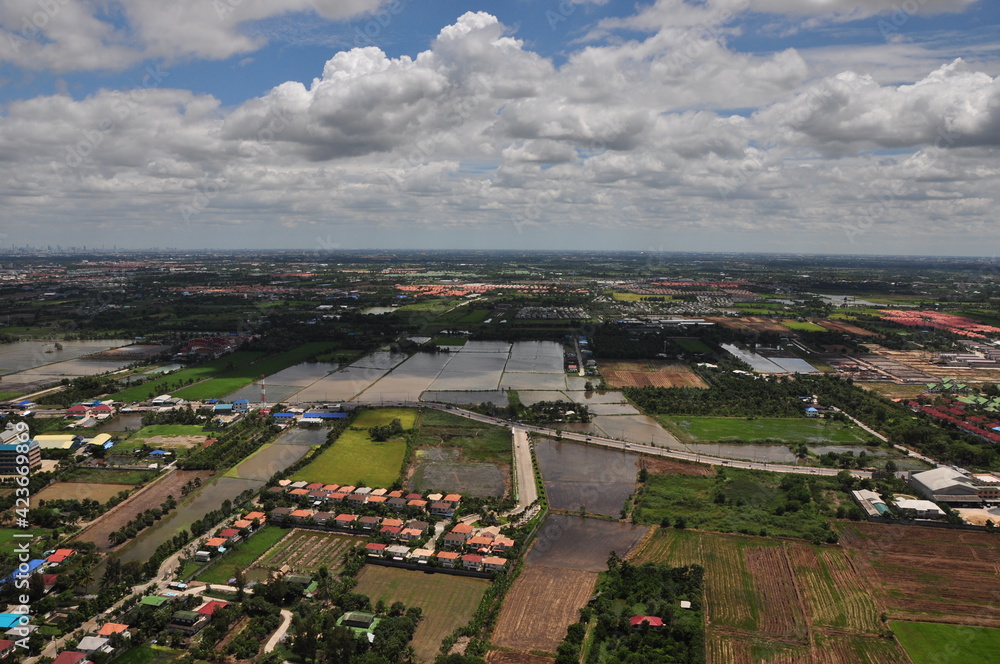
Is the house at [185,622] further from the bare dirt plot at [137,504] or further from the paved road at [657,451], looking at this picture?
the paved road at [657,451]

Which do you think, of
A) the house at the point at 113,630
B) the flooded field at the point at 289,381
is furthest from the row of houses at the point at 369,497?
the flooded field at the point at 289,381

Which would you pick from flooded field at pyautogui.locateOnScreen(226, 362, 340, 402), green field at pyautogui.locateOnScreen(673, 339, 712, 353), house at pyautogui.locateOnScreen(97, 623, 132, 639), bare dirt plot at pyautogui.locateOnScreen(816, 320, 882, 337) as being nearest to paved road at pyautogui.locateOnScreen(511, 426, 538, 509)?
house at pyautogui.locateOnScreen(97, 623, 132, 639)

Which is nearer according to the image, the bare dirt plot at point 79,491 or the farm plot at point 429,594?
the farm plot at point 429,594

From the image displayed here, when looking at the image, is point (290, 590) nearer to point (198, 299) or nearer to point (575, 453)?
point (575, 453)

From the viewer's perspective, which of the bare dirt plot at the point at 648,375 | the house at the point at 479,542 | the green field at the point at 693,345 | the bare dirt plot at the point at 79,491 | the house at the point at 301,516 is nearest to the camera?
the house at the point at 479,542

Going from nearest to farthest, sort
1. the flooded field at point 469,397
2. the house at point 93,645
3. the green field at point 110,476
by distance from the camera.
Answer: the house at point 93,645 < the green field at point 110,476 < the flooded field at point 469,397

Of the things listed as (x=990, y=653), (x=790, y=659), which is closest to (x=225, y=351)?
(x=790, y=659)
